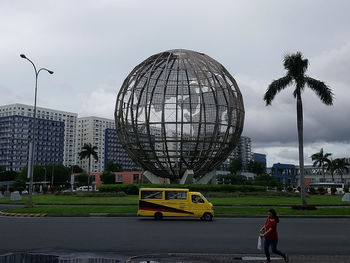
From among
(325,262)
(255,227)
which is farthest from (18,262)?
(255,227)

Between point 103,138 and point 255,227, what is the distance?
177195mm

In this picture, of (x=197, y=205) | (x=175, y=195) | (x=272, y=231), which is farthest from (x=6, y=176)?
(x=272, y=231)

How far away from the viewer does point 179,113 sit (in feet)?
122

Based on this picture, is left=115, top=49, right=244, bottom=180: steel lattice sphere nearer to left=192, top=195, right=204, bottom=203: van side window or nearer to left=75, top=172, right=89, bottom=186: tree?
left=192, top=195, right=204, bottom=203: van side window

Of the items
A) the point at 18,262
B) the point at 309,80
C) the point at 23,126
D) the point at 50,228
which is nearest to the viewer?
Answer: the point at 18,262

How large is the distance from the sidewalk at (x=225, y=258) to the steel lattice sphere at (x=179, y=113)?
27330 millimetres

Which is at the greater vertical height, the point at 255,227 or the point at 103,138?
the point at 103,138

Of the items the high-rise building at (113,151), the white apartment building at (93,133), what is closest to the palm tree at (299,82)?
the high-rise building at (113,151)

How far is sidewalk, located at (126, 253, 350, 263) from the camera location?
9.46 m

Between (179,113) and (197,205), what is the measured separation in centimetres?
1675

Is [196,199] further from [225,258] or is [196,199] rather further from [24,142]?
[24,142]

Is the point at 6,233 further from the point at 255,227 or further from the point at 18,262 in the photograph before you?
the point at 255,227

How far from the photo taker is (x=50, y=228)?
16.5m

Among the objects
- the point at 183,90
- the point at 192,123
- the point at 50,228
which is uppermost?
the point at 183,90
